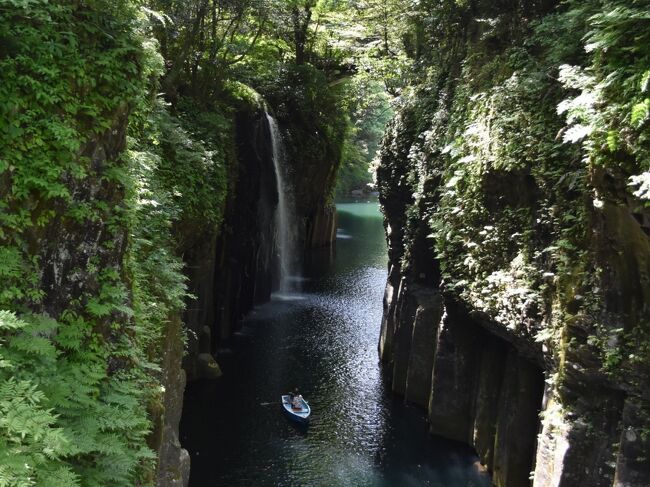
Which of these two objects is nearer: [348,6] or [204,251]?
[204,251]

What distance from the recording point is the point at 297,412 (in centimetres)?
1805

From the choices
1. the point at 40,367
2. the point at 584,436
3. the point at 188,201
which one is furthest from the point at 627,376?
the point at 188,201

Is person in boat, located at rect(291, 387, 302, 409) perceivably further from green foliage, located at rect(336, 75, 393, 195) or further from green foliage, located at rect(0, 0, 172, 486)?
green foliage, located at rect(336, 75, 393, 195)

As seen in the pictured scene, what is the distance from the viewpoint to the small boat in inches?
701

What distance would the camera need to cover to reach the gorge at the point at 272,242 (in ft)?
22.3

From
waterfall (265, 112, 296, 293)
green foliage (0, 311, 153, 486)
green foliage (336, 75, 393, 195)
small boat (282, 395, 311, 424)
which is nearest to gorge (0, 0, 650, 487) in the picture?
green foliage (0, 311, 153, 486)

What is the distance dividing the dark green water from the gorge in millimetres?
108

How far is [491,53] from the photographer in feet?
57.5

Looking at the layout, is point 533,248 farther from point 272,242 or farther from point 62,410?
point 272,242

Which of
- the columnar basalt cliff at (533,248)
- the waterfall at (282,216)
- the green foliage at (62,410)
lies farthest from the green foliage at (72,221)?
the waterfall at (282,216)

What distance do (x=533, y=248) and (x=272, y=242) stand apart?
21352 mm

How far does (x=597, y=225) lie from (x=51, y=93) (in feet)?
32.2

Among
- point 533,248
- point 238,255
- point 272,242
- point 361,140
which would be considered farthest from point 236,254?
point 361,140

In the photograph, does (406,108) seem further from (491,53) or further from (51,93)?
(51,93)
